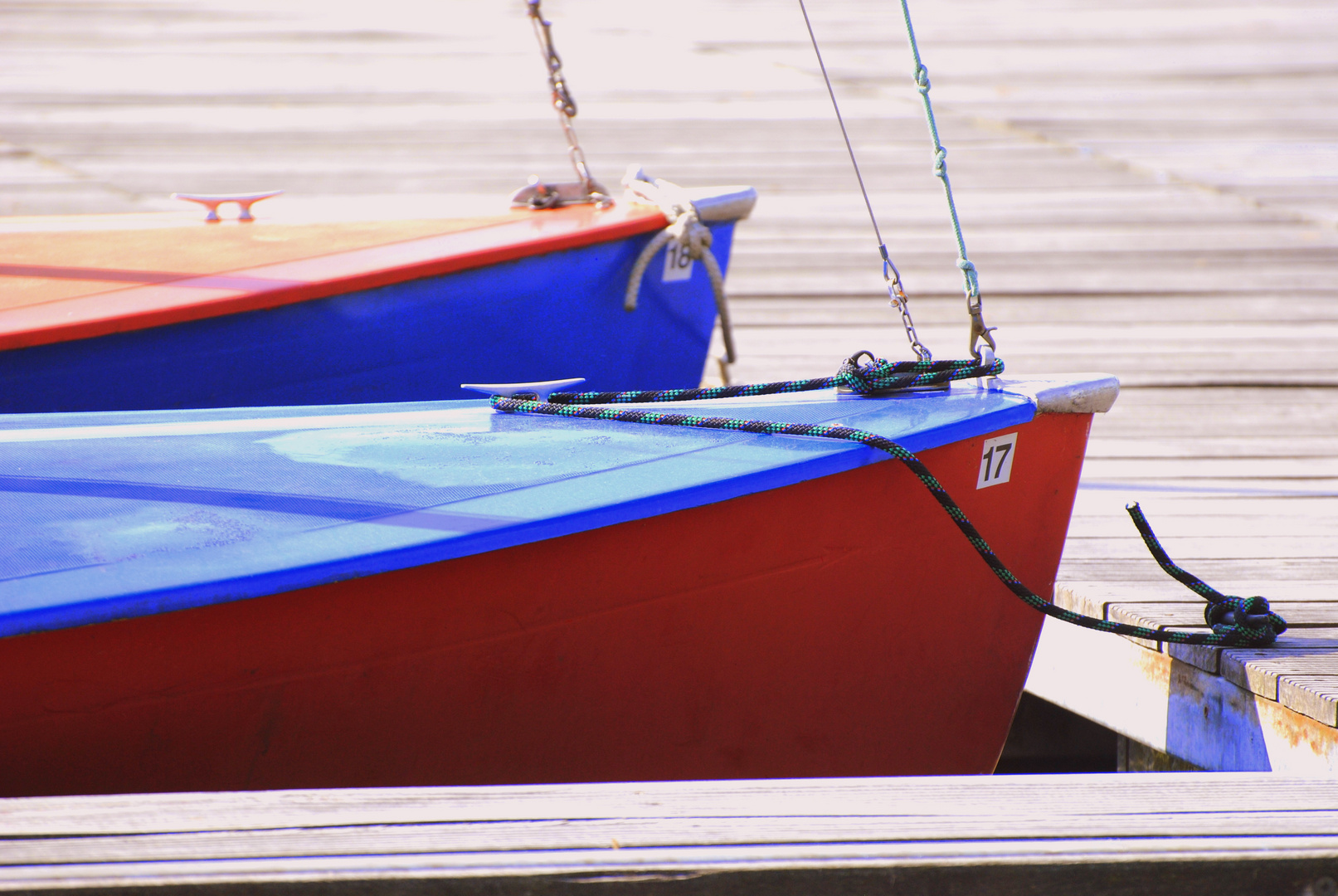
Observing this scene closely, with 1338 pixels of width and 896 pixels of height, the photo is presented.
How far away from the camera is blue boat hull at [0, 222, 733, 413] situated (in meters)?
2.23

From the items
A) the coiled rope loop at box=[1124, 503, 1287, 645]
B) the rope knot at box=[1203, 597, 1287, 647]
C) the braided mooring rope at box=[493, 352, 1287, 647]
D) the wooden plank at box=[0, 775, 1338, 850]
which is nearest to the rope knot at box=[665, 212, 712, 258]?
the braided mooring rope at box=[493, 352, 1287, 647]

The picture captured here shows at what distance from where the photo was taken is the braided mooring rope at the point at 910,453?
1.68m

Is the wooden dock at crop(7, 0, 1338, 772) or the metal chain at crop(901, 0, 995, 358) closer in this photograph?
the metal chain at crop(901, 0, 995, 358)

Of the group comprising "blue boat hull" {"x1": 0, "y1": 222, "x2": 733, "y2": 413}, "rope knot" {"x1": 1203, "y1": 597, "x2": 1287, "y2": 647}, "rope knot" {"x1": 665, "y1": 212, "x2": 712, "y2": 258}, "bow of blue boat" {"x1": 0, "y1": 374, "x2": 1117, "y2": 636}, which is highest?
"rope knot" {"x1": 665, "y1": 212, "x2": 712, "y2": 258}

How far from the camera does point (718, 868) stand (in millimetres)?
1109

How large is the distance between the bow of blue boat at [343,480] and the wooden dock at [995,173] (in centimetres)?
52

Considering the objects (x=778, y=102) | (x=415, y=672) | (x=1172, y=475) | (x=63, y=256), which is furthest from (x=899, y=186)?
(x=415, y=672)

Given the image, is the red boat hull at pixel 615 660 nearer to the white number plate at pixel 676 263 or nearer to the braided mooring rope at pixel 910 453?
the braided mooring rope at pixel 910 453

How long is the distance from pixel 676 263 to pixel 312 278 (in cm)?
81

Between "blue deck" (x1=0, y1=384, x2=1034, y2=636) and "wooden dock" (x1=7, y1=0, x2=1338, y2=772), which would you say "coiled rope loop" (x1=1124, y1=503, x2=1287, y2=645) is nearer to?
"wooden dock" (x1=7, y1=0, x2=1338, y2=772)

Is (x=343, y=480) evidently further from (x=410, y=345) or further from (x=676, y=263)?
(x=676, y=263)

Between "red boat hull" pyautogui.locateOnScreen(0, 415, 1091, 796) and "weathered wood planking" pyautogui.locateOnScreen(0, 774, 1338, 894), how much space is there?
17cm

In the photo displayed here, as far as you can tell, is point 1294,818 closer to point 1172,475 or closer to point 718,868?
point 718,868

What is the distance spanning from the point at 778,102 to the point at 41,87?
433 cm
